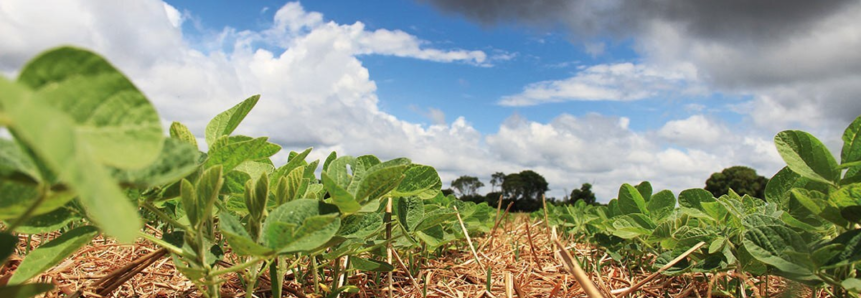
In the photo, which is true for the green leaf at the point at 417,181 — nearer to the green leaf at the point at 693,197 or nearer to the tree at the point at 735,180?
the green leaf at the point at 693,197

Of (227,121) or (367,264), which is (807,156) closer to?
(367,264)

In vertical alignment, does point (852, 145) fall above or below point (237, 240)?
above

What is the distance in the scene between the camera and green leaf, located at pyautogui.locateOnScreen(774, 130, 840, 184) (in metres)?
1.14

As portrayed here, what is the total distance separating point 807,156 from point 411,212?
1.04 meters

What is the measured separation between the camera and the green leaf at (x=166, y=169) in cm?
62

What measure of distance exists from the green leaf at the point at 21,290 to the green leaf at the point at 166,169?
0.20 m

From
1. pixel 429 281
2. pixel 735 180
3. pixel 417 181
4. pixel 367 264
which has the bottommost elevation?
pixel 429 281

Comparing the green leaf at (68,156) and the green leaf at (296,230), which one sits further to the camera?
the green leaf at (296,230)

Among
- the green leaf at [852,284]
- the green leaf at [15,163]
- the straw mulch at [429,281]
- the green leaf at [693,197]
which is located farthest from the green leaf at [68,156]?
the green leaf at [693,197]

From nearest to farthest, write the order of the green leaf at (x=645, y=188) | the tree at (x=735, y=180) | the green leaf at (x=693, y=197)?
the green leaf at (x=693, y=197), the green leaf at (x=645, y=188), the tree at (x=735, y=180)

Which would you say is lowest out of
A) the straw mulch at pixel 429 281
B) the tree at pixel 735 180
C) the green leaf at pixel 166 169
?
the straw mulch at pixel 429 281

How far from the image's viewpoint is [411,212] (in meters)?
1.61

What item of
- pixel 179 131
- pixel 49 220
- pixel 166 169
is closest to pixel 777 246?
pixel 166 169

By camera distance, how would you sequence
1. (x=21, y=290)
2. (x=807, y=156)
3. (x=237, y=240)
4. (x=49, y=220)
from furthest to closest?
(x=807, y=156) → (x=49, y=220) → (x=237, y=240) → (x=21, y=290)
